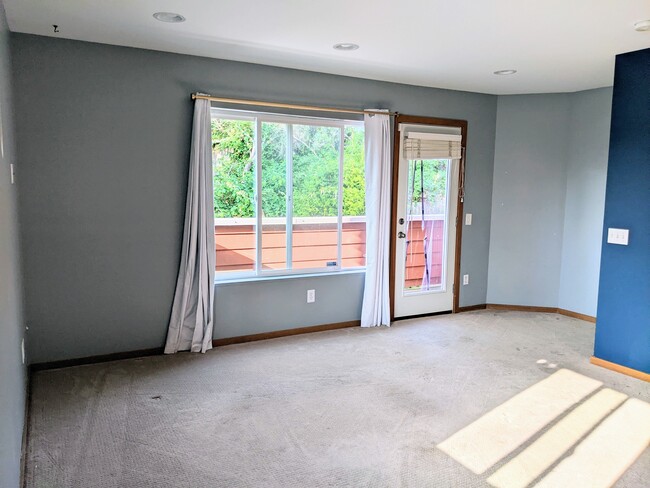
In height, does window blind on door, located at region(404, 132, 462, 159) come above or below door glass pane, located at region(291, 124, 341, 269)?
above

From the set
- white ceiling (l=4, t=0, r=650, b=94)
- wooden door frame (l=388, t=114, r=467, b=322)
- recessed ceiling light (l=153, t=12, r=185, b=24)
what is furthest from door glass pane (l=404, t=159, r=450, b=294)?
recessed ceiling light (l=153, t=12, r=185, b=24)

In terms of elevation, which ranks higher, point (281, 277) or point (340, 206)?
point (340, 206)

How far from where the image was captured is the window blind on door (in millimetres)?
4957

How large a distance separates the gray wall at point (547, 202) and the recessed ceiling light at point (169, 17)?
3.80m

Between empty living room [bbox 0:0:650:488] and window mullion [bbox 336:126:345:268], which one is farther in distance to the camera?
window mullion [bbox 336:126:345:268]

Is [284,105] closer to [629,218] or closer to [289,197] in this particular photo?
[289,197]

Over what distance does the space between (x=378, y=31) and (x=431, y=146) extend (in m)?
2.02

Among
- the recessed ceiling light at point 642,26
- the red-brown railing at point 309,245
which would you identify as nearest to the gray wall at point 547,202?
the red-brown railing at point 309,245

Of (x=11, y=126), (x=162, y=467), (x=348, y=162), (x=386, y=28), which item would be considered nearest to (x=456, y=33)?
(x=386, y=28)

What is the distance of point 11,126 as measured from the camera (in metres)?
3.04

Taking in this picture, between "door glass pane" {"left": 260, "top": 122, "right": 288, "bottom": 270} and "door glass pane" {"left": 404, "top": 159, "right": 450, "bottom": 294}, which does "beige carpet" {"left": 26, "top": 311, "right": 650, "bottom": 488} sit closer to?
"door glass pane" {"left": 260, "top": 122, "right": 288, "bottom": 270}

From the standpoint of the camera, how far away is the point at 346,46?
360cm

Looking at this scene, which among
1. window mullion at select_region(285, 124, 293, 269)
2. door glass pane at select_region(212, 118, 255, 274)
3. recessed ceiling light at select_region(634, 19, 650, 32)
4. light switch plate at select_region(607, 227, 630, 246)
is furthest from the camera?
window mullion at select_region(285, 124, 293, 269)

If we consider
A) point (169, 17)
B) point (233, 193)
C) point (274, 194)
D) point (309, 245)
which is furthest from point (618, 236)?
point (169, 17)
